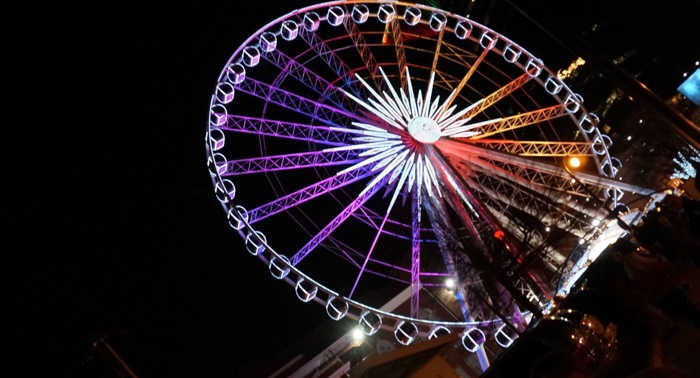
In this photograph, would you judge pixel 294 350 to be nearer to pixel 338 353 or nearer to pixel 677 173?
pixel 338 353

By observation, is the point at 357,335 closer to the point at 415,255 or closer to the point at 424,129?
the point at 415,255

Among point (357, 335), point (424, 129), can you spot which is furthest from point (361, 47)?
point (357, 335)

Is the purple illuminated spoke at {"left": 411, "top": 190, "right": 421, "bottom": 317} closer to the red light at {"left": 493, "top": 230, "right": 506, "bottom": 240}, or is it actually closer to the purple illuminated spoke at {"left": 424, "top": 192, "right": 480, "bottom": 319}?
the purple illuminated spoke at {"left": 424, "top": 192, "right": 480, "bottom": 319}

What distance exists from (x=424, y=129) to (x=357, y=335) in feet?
47.4

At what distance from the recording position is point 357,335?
27.0m

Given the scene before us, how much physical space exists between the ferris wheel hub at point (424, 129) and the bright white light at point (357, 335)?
547 inches

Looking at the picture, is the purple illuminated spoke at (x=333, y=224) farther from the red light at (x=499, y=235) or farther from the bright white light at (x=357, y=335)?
the bright white light at (x=357, y=335)

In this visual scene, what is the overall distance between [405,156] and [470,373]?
11375mm

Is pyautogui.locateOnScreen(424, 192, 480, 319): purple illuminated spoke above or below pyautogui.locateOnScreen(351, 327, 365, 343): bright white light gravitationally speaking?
above

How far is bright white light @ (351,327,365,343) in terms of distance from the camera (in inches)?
1050

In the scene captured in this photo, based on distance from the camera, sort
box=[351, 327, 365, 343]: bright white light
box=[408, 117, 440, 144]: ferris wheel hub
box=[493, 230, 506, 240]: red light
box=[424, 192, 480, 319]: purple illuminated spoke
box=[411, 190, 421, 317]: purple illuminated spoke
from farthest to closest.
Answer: box=[351, 327, 365, 343]: bright white light, box=[408, 117, 440, 144]: ferris wheel hub, box=[424, 192, 480, 319]: purple illuminated spoke, box=[411, 190, 421, 317]: purple illuminated spoke, box=[493, 230, 506, 240]: red light

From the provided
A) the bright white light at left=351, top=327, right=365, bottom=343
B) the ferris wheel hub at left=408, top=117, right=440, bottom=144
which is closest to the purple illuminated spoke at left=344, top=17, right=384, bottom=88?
the ferris wheel hub at left=408, top=117, right=440, bottom=144

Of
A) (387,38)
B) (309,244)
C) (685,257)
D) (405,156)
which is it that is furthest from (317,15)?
(685,257)

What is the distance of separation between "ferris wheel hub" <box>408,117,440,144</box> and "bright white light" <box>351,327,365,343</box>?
45.6 ft
